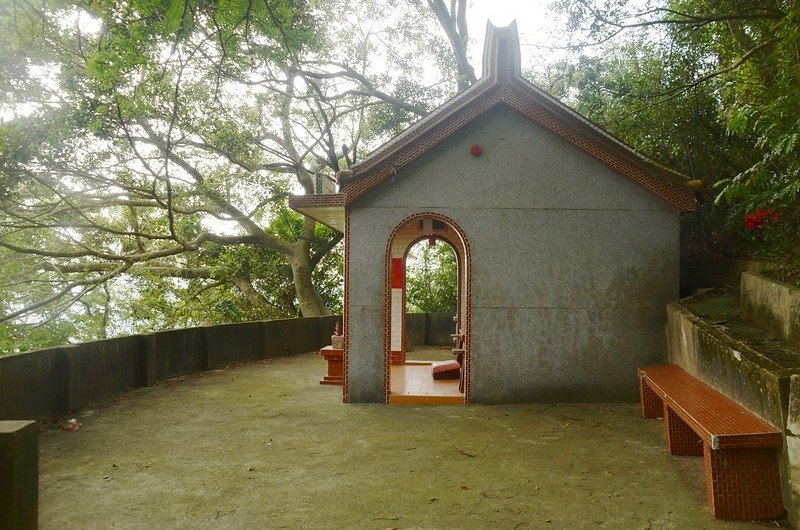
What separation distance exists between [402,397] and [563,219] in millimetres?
3768

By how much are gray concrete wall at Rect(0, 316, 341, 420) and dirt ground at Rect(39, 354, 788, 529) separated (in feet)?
1.49

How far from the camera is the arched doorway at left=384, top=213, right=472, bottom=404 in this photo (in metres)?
9.19

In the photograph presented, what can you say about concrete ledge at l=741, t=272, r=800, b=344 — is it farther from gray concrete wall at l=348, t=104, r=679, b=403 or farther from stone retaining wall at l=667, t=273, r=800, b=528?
gray concrete wall at l=348, t=104, r=679, b=403

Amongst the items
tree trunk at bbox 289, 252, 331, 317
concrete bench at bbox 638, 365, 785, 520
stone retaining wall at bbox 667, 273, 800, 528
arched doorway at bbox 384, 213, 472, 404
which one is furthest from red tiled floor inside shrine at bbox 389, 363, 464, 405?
tree trunk at bbox 289, 252, 331, 317

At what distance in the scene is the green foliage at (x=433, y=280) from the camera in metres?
20.1

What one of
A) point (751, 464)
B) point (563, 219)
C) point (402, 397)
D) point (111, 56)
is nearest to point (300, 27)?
point (111, 56)

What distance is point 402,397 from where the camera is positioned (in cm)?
930

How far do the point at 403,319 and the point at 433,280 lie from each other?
21.3ft

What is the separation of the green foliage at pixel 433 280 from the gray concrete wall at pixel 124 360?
486 cm

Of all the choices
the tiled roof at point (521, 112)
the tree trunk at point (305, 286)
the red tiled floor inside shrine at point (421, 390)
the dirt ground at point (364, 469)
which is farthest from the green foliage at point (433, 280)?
the dirt ground at point (364, 469)

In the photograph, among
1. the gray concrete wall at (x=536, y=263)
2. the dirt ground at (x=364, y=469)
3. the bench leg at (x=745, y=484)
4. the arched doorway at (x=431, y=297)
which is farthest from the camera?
the arched doorway at (x=431, y=297)

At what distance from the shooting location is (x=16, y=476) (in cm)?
329

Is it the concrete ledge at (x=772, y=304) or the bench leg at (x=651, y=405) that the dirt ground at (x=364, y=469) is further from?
the concrete ledge at (x=772, y=304)

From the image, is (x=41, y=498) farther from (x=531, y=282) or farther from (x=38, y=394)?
(x=531, y=282)
